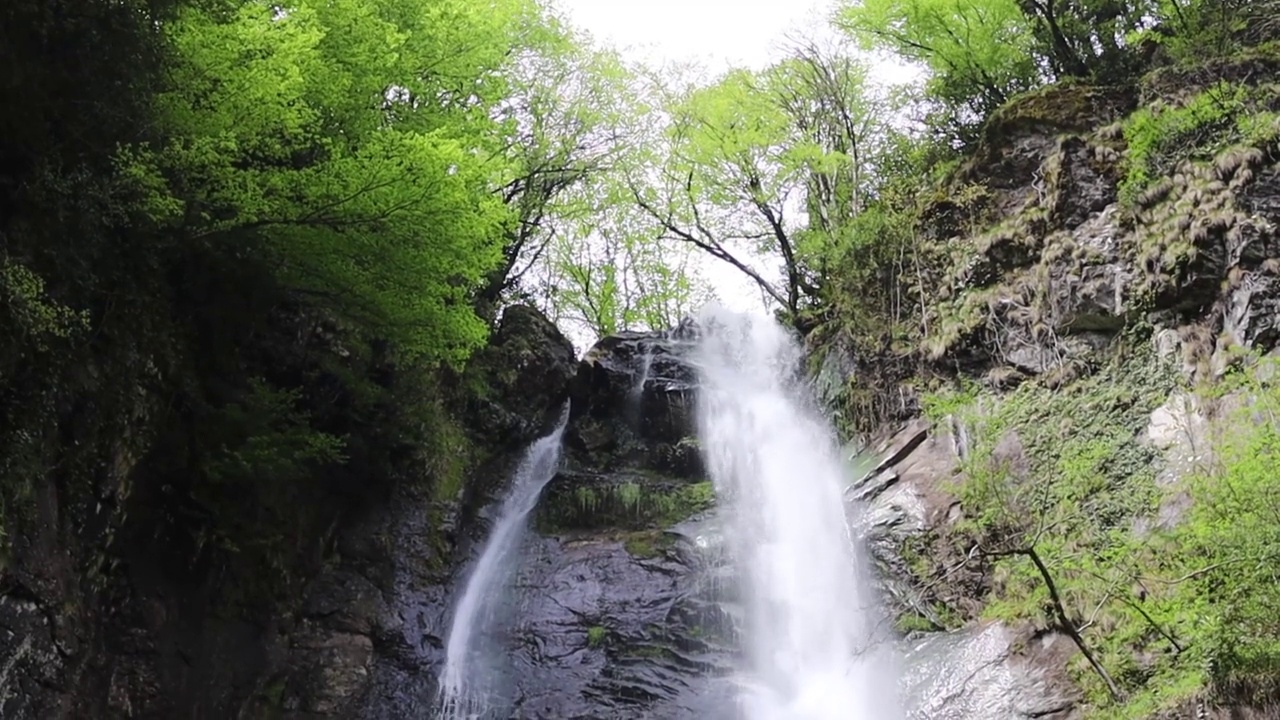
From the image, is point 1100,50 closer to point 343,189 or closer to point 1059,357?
point 1059,357

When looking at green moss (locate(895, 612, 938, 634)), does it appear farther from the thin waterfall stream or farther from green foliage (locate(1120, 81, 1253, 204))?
green foliage (locate(1120, 81, 1253, 204))

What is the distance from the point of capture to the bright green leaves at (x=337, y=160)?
8.32m

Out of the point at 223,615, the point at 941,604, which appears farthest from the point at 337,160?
the point at 941,604

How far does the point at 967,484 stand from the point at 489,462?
346 inches

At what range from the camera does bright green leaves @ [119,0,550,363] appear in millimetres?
8320

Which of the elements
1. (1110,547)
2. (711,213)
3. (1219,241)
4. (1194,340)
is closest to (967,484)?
(1110,547)

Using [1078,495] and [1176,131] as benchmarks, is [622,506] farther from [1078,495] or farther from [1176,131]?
[1176,131]

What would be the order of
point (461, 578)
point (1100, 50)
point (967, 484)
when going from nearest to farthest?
point (967, 484), point (461, 578), point (1100, 50)

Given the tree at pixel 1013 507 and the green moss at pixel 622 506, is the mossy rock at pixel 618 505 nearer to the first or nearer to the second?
the green moss at pixel 622 506

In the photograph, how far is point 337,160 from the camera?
909 centimetres

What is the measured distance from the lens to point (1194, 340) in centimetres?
1015

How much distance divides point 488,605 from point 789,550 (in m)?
4.64

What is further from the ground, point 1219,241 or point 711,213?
point 711,213

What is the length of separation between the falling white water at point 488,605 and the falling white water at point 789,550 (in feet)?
10.7
